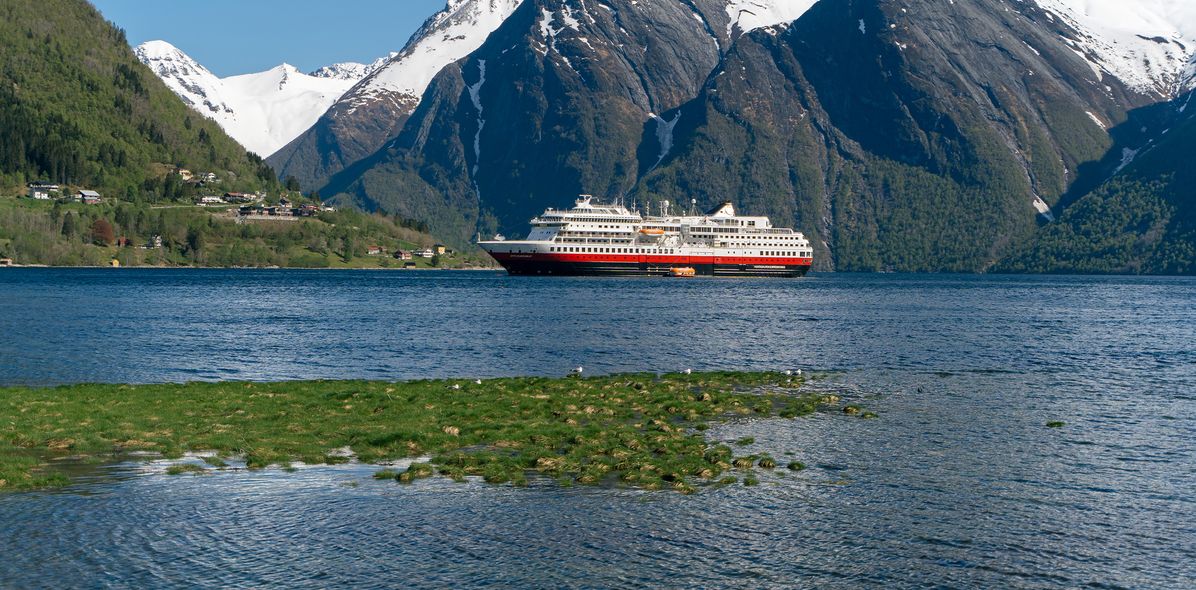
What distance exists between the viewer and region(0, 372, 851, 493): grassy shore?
3888 cm

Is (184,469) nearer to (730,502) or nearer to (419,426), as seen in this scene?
(419,426)

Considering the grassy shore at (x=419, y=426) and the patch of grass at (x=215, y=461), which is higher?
the grassy shore at (x=419, y=426)

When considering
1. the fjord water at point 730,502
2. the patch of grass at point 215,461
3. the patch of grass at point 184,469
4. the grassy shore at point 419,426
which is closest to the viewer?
the fjord water at point 730,502

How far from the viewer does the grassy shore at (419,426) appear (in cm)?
3888

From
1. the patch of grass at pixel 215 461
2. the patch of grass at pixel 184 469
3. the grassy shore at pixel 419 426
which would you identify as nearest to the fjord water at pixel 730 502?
the patch of grass at pixel 184 469

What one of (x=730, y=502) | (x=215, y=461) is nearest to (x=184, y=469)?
(x=215, y=461)

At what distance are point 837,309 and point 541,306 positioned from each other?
38045 mm

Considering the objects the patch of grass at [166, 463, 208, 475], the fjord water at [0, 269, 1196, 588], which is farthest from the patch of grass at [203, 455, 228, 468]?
the fjord water at [0, 269, 1196, 588]

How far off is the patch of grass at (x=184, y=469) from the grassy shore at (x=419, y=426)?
5.78 ft

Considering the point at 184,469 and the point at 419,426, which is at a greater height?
the point at 419,426

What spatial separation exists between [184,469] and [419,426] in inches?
393

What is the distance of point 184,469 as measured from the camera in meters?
37.9

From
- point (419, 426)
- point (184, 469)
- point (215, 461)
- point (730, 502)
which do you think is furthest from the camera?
point (419, 426)

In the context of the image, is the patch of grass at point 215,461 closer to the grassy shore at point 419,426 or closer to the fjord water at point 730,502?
the grassy shore at point 419,426
